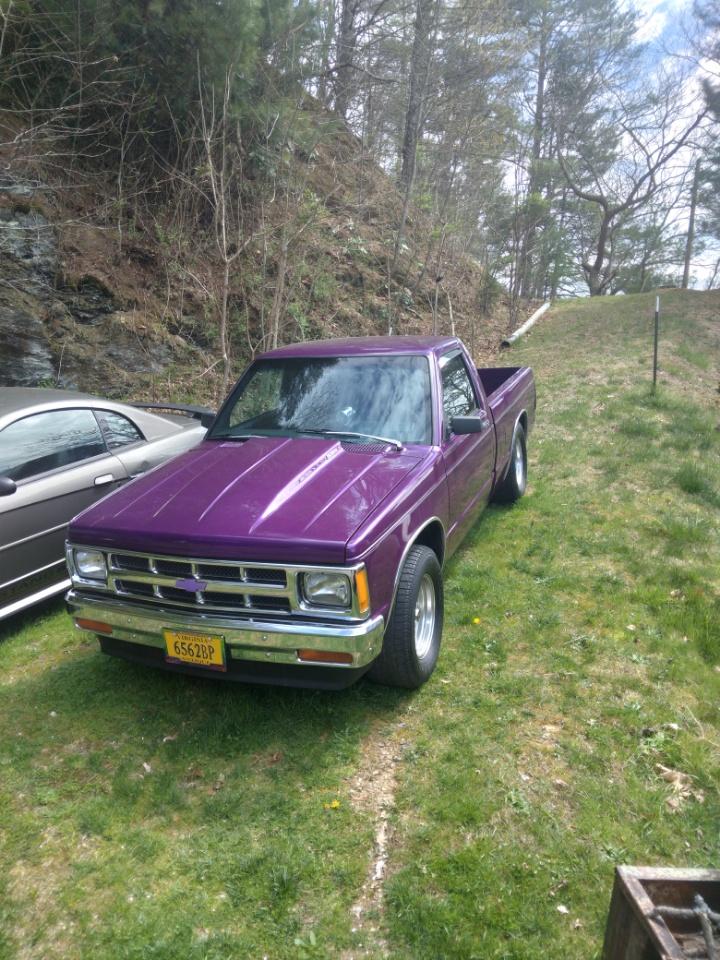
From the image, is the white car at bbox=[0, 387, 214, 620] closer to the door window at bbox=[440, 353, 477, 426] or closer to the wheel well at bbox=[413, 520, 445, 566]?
the door window at bbox=[440, 353, 477, 426]

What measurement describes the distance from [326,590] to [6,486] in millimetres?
2182

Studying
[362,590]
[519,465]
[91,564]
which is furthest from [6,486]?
[519,465]

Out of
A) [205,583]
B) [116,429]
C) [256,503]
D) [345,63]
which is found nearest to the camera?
[205,583]

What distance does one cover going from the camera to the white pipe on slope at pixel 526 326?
14.6 metres

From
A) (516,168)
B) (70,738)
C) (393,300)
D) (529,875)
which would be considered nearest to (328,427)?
(70,738)

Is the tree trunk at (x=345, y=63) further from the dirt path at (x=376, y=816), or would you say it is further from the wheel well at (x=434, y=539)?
the dirt path at (x=376, y=816)

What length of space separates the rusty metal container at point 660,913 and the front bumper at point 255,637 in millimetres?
1298

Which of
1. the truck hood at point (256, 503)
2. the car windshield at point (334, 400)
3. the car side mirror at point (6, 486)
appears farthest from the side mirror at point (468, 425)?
the car side mirror at point (6, 486)

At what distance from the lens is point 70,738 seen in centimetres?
315

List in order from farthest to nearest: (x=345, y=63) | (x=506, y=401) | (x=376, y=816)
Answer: (x=345, y=63) < (x=506, y=401) < (x=376, y=816)

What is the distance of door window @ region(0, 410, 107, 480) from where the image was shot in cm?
414

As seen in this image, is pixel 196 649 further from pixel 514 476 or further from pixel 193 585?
pixel 514 476

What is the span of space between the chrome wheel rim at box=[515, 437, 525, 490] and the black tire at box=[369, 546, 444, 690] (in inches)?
111

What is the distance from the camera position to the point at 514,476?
19.7 feet
